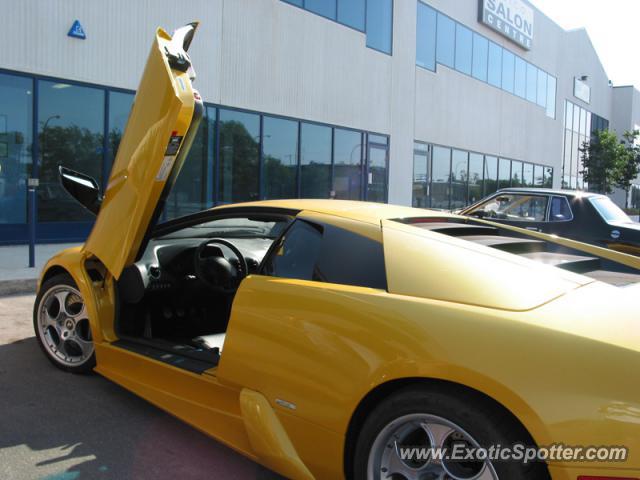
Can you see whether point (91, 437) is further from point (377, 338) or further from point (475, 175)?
point (475, 175)

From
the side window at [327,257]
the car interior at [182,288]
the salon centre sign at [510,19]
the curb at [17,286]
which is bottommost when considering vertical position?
the curb at [17,286]

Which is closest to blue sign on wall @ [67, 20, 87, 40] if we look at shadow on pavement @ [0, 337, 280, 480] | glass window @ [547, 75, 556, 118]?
shadow on pavement @ [0, 337, 280, 480]

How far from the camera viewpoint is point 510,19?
22.8 meters

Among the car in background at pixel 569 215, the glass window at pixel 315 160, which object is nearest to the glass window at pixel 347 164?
the glass window at pixel 315 160

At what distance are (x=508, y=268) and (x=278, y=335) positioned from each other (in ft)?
3.36

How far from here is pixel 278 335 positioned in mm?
2385

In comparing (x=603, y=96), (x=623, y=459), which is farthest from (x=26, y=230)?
(x=603, y=96)

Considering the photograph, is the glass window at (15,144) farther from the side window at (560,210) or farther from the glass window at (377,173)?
the glass window at (377,173)

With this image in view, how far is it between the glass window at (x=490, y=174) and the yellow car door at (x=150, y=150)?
67.2 feet

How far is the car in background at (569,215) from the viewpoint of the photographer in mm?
6945

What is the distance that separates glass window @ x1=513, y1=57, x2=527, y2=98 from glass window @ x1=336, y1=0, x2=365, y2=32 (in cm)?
1140

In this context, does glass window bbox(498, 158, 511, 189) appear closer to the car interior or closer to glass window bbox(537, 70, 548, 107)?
glass window bbox(537, 70, 548, 107)

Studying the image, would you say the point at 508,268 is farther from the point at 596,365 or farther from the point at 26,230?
the point at 26,230

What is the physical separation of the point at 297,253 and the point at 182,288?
160 cm
